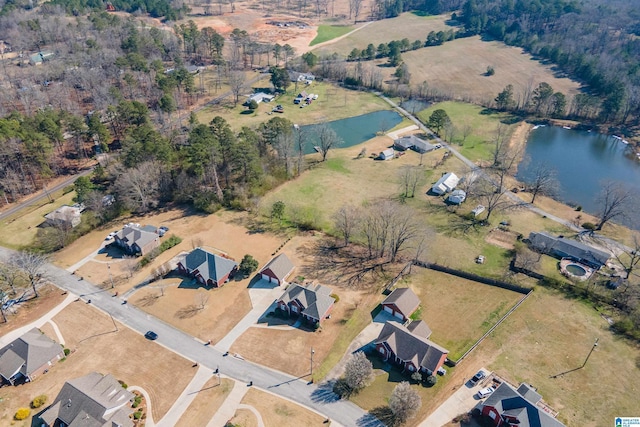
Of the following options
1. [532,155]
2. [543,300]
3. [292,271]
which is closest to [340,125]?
[532,155]

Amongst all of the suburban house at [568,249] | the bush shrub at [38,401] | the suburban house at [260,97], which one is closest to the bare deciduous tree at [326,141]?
the suburban house at [260,97]

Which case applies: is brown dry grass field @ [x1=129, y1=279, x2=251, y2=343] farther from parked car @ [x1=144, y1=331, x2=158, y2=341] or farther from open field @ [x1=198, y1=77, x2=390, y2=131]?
open field @ [x1=198, y1=77, x2=390, y2=131]

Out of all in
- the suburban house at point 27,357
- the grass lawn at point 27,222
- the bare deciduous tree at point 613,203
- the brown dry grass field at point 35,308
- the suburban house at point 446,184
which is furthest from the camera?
the suburban house at point 446,184

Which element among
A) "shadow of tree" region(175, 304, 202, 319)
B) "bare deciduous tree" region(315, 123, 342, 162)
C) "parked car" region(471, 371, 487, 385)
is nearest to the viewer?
"parked car" region(471, 371, 487, 385)

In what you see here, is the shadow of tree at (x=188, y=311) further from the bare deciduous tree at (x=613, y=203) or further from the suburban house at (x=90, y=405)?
the bare deciduous tree at (x=613, y=203)

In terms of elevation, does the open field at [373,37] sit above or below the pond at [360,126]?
above

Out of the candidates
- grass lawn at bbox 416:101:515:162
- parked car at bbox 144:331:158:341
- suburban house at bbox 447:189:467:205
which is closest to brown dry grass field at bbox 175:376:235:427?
parked car at bbox 144:331:158:341

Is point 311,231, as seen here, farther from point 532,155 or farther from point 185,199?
point 532,155
